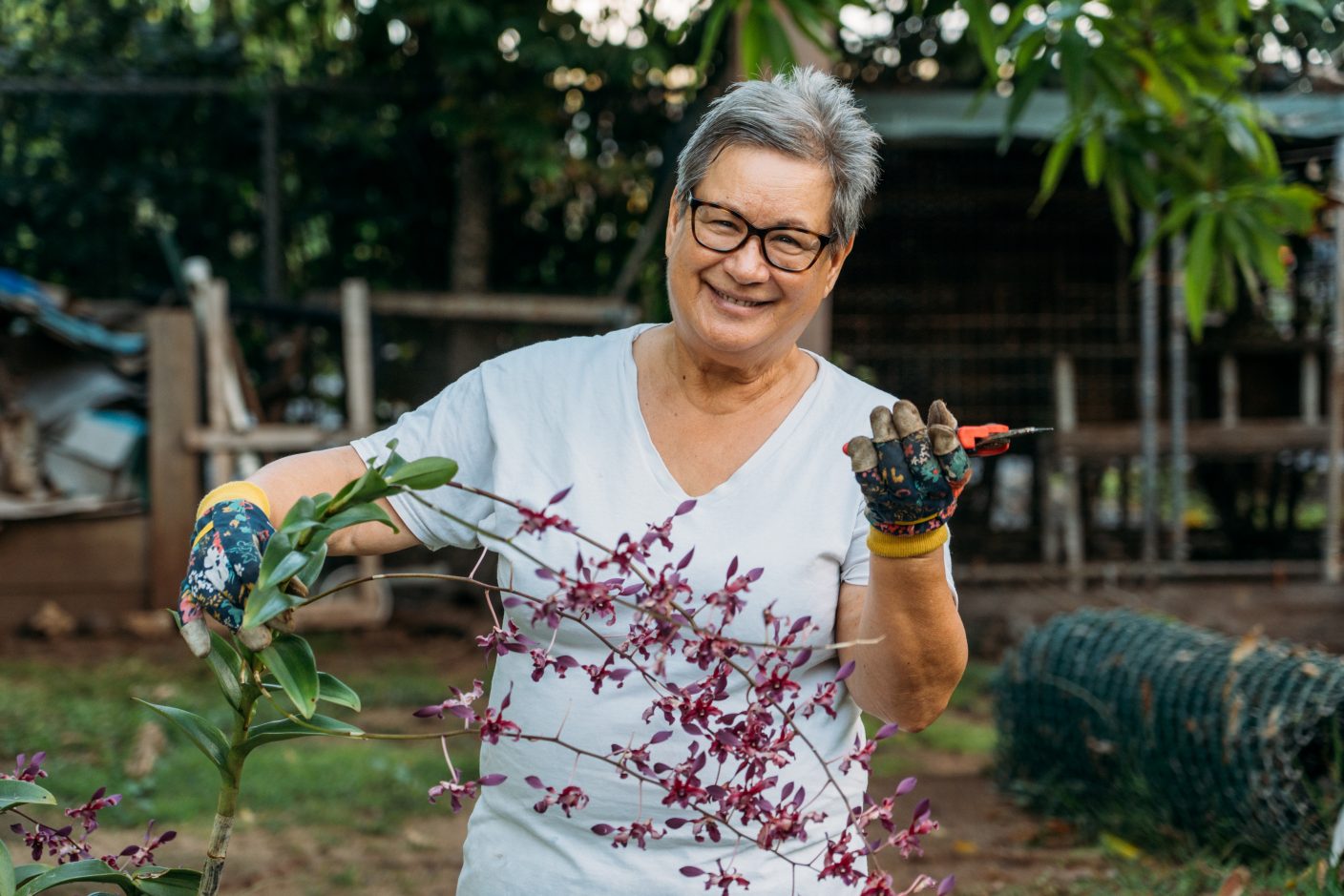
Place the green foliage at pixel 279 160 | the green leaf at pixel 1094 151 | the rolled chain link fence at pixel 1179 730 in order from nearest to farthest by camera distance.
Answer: the green leaf at pixel 1094 151, the rolled chain link fence at pixel 1179 730, the green foliage at pixel 279 160

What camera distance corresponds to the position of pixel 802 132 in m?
1.78

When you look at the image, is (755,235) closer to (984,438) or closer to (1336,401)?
(984,438)

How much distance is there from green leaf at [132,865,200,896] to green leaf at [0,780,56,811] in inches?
5.2

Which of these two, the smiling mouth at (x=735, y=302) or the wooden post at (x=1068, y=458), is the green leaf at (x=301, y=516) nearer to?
the smiling mouth at (x=735, y=302)

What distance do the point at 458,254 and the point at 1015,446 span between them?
3.33 meters

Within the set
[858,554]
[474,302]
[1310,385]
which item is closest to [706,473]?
[858,554]

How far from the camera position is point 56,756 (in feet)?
15.4

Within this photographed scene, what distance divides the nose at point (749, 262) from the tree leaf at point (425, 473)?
56cm

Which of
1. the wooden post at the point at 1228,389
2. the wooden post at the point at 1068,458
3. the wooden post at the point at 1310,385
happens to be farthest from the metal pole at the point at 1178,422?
the wooden post at the point at 1310,385

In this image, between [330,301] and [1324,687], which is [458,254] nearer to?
[330,301]

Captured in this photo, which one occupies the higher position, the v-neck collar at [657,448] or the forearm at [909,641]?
the v-neck collar at [657,448]

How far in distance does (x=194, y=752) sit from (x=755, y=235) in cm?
379

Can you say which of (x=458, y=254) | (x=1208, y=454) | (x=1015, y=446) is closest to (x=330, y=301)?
(x=458, y=254)

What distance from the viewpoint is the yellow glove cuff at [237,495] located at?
1.57m
